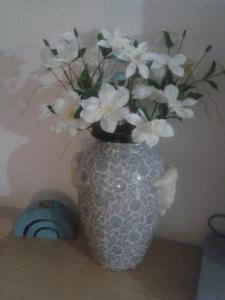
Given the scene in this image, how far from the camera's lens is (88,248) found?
1.04m

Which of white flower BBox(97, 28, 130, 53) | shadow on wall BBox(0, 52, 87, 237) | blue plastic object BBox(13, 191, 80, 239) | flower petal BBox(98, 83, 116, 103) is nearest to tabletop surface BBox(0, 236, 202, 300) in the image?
blue plastic object BBox(13, 191, 80, 239)

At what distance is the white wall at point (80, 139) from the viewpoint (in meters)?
0.94

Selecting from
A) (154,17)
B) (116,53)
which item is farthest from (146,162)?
(154,17)

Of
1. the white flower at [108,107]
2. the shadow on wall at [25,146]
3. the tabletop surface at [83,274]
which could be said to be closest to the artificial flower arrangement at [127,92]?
the white flower at [108,107]

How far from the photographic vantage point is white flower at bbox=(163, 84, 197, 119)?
31.4 inches

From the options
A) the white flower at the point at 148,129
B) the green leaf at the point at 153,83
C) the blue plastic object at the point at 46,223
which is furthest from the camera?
the blue plastic object at the point at 46,223

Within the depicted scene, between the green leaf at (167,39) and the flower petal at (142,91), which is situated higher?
the green leaf at (167,39)

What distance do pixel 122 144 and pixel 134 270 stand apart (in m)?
0.35

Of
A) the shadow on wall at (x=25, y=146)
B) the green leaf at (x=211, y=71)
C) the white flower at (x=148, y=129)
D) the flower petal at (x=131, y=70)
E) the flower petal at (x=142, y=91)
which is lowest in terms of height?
the shadow on wall at (x=25, y=146)

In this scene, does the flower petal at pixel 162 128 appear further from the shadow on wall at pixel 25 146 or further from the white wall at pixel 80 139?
the shadow on wall at pixel 25 146

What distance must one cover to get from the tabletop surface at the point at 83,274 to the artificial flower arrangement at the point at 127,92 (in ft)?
1.19

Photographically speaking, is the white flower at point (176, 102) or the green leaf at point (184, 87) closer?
the white flower at point (176, 102)

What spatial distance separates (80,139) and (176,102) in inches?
14.7

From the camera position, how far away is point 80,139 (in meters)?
1.09
